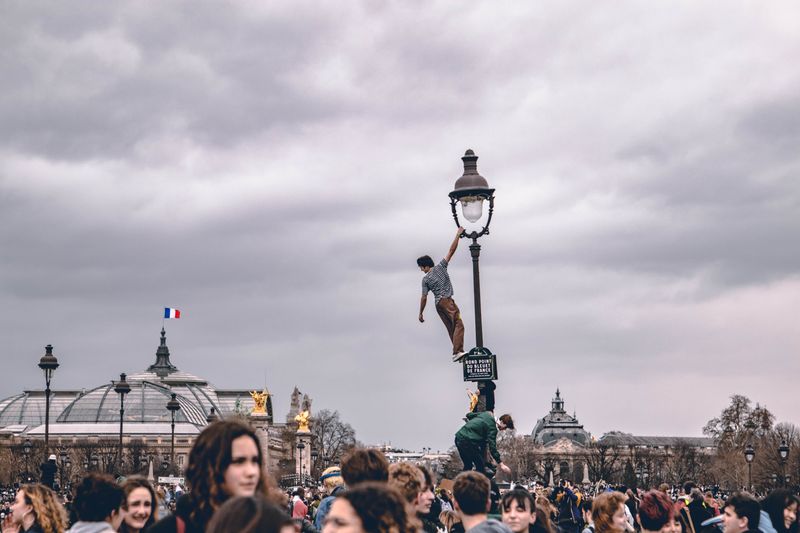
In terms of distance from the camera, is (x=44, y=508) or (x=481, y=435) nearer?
(x=44, y=508)

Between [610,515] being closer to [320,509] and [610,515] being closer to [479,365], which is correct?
[320,509]

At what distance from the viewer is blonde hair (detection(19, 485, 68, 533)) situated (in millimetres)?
9266

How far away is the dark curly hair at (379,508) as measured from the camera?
5.45 meters

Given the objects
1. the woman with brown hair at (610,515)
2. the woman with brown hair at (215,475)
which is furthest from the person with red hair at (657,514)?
the woman with brown hair at (215,475)

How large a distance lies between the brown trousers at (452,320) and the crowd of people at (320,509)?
3.04 meters

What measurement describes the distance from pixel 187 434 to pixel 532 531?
6981 inches

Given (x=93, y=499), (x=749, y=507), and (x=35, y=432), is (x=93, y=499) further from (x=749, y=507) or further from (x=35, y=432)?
(x=35, y=432)

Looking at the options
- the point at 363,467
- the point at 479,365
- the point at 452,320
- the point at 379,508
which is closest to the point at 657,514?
the point at 363,467

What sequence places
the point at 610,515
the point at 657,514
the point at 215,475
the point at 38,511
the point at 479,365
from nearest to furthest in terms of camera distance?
the point at 215,475 < the point at 38,511 < the point at 657,514 < the point at 610,515 < the point at 479,365

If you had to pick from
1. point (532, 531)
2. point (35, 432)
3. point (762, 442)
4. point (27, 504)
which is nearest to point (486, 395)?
point (532, 531)

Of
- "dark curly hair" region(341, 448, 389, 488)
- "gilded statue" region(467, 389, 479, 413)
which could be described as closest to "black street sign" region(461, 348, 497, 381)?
"gilded statue" region(467, 389, 479, 413)

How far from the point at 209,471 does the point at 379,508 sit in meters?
1.09

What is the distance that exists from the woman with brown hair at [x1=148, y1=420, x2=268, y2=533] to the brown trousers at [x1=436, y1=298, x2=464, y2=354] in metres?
10.2

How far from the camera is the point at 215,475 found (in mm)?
6203
